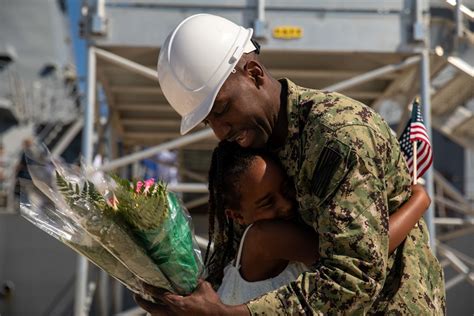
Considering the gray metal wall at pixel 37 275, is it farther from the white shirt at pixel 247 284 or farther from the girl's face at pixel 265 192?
the girl's face at pixel 265 192

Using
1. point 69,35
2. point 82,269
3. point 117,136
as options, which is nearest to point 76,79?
point 69,35

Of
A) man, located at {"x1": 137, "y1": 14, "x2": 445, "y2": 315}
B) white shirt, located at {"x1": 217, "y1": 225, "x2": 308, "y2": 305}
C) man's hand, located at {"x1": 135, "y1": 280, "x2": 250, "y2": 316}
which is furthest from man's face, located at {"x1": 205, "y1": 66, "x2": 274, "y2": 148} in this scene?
man's hand, located at {"x1": 135, "y1": 280, "x2": 250, "y2": 316}

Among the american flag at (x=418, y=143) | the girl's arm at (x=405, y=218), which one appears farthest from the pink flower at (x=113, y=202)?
the american flag at (x=418, y=143)

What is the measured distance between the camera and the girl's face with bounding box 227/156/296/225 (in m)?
2.48

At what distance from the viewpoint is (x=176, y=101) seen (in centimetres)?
249

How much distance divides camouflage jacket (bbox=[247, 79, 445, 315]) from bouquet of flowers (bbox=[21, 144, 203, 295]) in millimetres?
297

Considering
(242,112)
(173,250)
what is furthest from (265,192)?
(173,250)

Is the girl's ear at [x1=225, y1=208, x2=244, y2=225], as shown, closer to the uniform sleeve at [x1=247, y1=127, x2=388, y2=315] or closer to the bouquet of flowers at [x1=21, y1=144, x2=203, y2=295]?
the bouquet of flowers at [x1=21, y1=144, x2=203, y2=295]

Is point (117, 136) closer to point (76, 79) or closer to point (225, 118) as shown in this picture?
point (225, 118)

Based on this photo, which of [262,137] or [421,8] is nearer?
[262,137]

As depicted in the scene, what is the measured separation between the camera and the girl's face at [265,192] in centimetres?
248

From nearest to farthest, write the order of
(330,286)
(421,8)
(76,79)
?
(330,286) < (421,8) < (76,79)

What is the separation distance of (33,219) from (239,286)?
776mm

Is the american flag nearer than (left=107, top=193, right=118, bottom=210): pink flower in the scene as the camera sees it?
No
